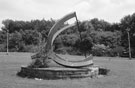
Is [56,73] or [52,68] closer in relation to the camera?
[56,73]

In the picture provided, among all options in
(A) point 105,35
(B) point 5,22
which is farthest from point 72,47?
(B) point 5,22

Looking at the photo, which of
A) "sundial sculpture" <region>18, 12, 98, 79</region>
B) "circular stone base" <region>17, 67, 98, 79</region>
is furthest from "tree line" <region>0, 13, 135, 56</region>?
"circular stone base" <region>17, 67, 98, 79</region>

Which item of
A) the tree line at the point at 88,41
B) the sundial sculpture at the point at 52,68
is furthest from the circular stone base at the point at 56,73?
the tree line at the point at 88,41

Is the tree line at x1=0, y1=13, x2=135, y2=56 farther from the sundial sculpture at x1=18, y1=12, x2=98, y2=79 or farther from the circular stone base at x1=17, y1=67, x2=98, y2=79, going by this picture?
the circular stone base at x1=17, y1=67, x2=98, y2=79

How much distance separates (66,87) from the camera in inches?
333

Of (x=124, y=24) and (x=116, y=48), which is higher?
(x=124, y=24)

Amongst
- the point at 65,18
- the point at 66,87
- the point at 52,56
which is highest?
the point at 65,18

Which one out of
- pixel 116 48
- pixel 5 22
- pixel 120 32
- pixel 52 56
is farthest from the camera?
pixel 5 22

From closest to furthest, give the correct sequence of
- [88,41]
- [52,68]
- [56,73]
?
[56,73], [52,68], [88,41]

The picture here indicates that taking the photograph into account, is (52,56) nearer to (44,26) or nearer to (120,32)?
(120,32)

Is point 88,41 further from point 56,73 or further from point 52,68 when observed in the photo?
point 56,73

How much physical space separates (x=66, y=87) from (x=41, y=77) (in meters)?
2.92

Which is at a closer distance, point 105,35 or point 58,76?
point 58,76

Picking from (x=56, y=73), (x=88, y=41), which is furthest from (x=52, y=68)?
(x=88, y=41)
